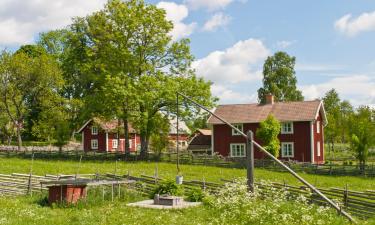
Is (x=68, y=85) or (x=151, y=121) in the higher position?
(x=68, y=85)

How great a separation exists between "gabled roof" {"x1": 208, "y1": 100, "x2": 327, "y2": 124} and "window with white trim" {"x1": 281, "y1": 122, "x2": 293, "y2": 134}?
0.69 meters

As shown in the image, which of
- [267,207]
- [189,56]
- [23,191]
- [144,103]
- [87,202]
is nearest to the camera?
[267,207]

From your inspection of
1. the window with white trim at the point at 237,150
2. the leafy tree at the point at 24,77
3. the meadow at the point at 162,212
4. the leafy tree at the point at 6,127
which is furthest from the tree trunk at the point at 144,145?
the leafy tree at the point at 6,127

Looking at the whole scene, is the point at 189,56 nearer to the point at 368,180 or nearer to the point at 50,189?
the point at 368,180

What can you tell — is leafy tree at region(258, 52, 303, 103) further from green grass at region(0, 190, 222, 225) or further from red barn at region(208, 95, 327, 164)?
green grass at region(0, 190, 222, 225)

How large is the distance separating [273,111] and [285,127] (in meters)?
2.43

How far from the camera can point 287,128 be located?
5088 cm

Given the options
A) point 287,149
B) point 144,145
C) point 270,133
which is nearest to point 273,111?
point 287,149

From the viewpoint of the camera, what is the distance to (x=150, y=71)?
1893 inches

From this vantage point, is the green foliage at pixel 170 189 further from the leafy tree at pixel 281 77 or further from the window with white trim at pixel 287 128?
the leafy tree at pixel 281 77

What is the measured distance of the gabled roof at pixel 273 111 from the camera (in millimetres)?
50062

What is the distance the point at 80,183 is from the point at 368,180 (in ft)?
75.6

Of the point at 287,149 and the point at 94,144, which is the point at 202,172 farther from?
the point at 94,144

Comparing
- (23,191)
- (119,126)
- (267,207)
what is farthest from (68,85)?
(267,207)
